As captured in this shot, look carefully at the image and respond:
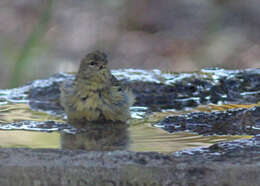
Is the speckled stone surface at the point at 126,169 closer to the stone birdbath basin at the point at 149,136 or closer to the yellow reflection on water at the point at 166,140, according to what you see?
the stone birdbath basin at the point at 149,136

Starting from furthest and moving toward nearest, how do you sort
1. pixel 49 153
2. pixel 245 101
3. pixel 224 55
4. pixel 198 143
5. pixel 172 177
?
pixel 224 55 < pixel 245 101 < pixel 198 143 < pixel 49 153 < pixel 172 177

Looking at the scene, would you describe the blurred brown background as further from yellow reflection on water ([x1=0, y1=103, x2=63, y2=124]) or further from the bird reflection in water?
the bird reflection in water

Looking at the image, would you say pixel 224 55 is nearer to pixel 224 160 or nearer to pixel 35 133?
pixel 35 133

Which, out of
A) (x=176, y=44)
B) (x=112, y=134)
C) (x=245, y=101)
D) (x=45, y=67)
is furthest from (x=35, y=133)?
(x=176, y=44)

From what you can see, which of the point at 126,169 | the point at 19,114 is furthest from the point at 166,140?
the point at 19,114

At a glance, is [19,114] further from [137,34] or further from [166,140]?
[137,34]

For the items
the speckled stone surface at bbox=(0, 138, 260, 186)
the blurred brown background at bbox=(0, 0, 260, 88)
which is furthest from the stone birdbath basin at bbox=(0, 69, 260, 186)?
the blurred brown background at bbox=(0, 0, 260, 88)
